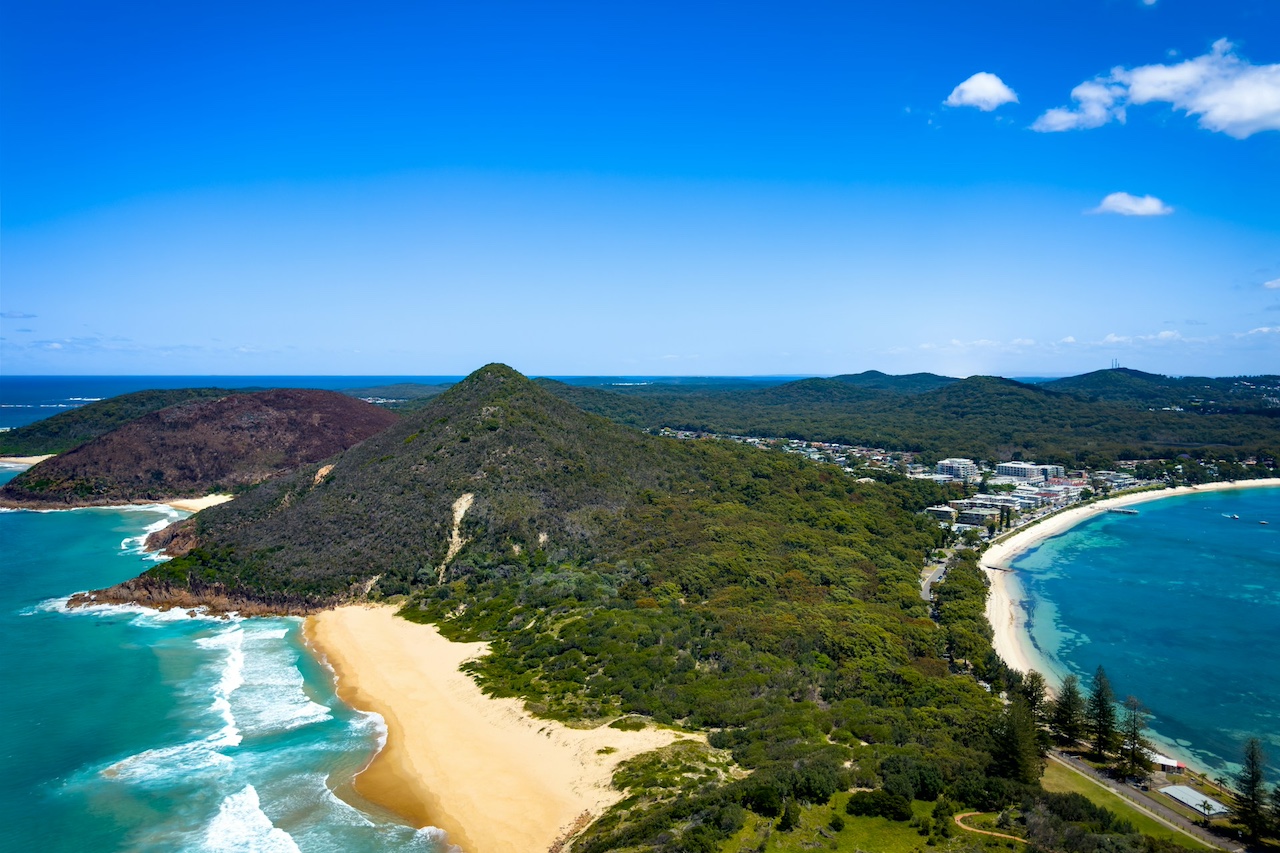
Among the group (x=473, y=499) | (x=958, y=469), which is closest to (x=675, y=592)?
(x=473, y=499)

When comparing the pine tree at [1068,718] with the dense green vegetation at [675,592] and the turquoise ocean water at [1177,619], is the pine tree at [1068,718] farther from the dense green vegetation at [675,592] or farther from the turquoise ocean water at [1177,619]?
the turquoise ocean water at [1177,619]

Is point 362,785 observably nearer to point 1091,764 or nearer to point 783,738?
point 783,738

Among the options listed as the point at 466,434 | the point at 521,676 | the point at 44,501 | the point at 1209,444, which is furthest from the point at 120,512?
the point at 1209,444

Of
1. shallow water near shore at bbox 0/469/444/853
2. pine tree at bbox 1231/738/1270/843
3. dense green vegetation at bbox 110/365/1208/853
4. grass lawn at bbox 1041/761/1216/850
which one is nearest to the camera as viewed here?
grass lawn at bbox 1041/761/1216/850

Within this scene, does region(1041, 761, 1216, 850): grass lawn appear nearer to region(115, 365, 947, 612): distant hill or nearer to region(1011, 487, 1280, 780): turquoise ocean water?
region(1011, 487, 1280, 780): turquoise ocean water

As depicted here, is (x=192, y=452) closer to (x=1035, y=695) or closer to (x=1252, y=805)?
(x=1035, y=695)

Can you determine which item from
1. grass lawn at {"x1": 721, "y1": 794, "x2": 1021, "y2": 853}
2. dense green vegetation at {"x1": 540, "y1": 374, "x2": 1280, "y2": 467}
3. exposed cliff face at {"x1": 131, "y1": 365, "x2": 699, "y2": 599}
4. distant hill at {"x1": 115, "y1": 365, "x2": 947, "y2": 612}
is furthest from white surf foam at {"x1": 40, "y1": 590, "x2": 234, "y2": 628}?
dense green vegetation at {"x1": 540, "y1": 374, "x2": 1280, "y2": 467}

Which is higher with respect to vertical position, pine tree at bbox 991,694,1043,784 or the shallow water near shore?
pine tree at bbox 991,694,1043,784
